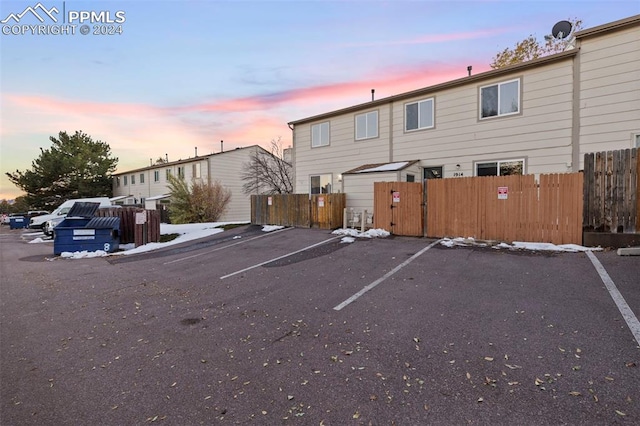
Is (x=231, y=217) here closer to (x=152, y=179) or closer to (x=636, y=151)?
(x=152, y=179)

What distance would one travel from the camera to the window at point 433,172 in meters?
12.8

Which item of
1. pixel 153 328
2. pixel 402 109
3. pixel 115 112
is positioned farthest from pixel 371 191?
pixel 115 112

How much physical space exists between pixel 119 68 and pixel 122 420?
12.4 metres

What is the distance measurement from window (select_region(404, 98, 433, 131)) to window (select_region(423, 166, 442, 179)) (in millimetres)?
1738

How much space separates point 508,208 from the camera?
8891 millimetres

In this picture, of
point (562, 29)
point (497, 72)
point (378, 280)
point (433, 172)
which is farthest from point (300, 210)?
point (562, 29)

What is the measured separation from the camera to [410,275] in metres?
6.23

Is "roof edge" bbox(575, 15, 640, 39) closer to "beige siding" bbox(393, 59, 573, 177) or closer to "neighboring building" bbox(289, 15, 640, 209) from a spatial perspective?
"neighboring building" bbox(289, 15, 640, 209)

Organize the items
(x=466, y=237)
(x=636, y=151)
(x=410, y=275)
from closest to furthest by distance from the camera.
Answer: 1. (x=410, y=275)
2. (x=636, y=151)
3. (x=466, y=237)

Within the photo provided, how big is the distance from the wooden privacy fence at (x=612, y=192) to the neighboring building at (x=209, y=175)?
23.1 m

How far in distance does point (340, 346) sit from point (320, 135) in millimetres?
14384

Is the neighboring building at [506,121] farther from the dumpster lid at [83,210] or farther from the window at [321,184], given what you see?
the dumpster lid at [83,210]

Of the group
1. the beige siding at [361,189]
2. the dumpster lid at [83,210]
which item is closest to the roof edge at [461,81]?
the beige siding at [361,189]

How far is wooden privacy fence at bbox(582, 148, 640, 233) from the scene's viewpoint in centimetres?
731
